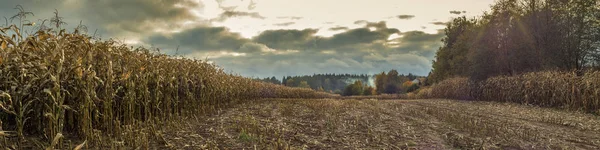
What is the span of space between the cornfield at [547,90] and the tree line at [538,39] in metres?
5.17

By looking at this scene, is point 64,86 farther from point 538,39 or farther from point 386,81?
point 386,81

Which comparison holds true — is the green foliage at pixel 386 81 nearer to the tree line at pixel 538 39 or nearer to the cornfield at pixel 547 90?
the tree line at pixel 538 39

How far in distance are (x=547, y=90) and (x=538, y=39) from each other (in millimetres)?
15209

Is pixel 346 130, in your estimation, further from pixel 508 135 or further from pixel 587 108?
pixel 587 108

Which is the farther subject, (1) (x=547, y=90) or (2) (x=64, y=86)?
(1) (x=547, y=90)

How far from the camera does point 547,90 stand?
21.5 m

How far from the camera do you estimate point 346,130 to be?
902cm

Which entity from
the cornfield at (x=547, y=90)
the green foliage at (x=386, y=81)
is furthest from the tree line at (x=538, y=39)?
the green foliage at (x=386, y=81)

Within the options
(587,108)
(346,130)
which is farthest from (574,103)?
(346,130)

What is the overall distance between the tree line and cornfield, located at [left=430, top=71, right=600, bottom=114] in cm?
517

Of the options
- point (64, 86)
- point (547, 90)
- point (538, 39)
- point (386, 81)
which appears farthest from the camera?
point (386, 81)

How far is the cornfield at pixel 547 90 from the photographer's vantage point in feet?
57.4

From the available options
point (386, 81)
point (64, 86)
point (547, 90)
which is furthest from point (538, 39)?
point (386, 81)

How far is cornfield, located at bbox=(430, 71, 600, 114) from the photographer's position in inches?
689
